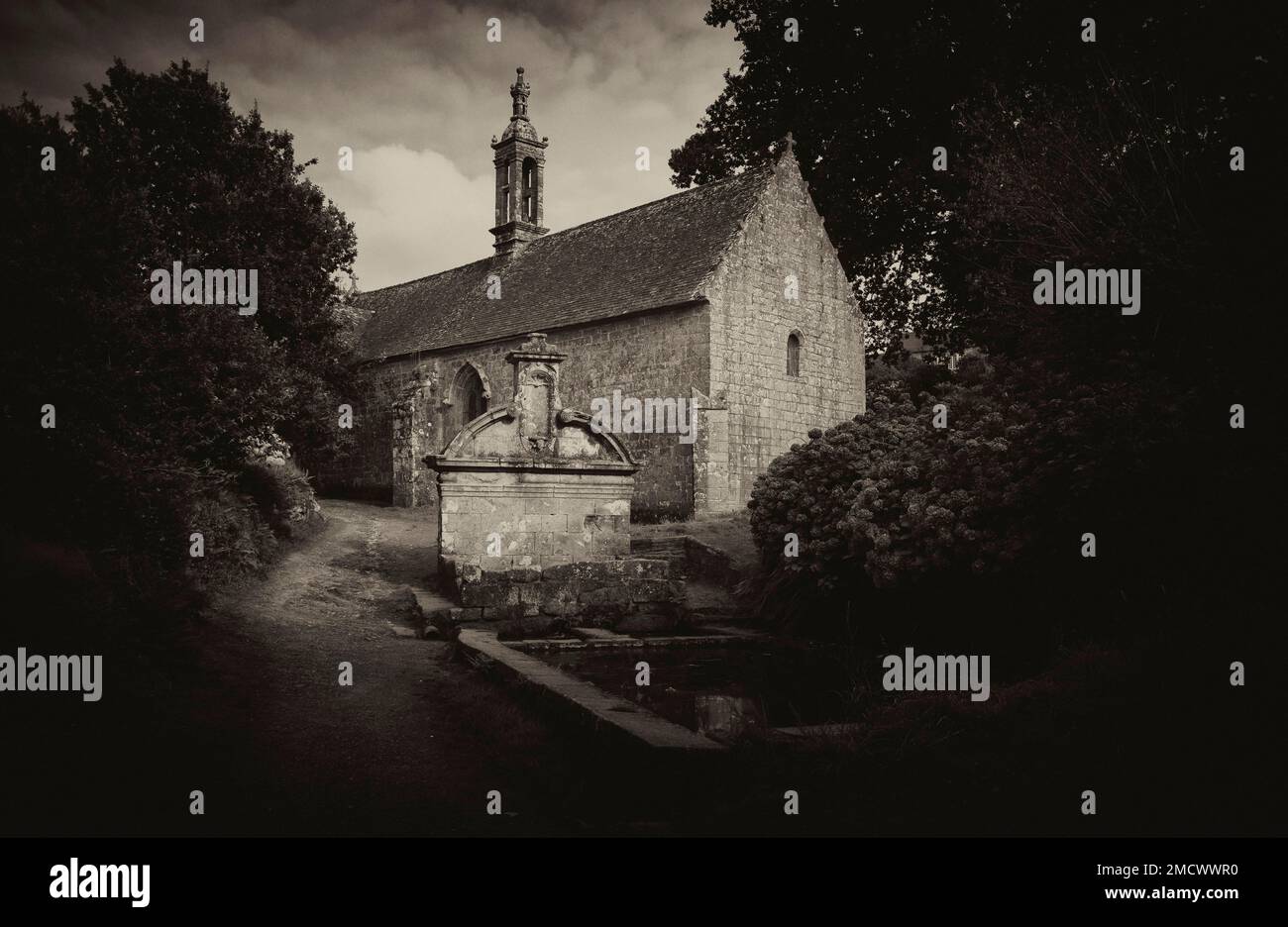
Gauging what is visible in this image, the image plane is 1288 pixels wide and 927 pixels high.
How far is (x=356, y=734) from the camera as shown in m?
6.42

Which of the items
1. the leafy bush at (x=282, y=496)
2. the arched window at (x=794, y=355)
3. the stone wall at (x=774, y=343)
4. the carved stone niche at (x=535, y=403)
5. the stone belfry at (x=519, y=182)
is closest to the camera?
the carved stone niche at (x=535, y=403)

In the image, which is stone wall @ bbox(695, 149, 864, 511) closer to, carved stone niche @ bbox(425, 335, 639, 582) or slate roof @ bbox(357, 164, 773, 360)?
slate roof @ bbox(357, 164, 773, 360)

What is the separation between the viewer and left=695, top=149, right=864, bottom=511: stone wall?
20.4 metres

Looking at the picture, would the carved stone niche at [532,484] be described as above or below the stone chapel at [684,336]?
below

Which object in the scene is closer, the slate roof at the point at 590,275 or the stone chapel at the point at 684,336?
the stone chapel at the point at 684,336

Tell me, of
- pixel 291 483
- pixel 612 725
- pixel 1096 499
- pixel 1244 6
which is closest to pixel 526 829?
pixel 612 725

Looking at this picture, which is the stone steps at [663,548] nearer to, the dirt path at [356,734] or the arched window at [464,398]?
the dirt path at [356,734]

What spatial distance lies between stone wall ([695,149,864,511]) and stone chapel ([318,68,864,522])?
0.04 meters

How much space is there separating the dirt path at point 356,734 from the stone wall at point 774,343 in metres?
10.3

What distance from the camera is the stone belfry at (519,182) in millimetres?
30547

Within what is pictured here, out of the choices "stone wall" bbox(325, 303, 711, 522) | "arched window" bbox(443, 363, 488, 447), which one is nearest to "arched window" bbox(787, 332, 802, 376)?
"stone wall" bbox(325, 303, 711, 522)

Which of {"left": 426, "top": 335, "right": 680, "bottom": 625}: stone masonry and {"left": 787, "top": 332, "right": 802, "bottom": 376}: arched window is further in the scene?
{"left": 787, "top": 332, "right": 802, "bottom": 376}: arched window

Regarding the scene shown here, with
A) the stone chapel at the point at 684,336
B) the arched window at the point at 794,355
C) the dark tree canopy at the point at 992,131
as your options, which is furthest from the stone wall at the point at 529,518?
the arched window at the point at 794,355

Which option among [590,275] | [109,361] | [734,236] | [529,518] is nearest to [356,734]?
[109,361]
